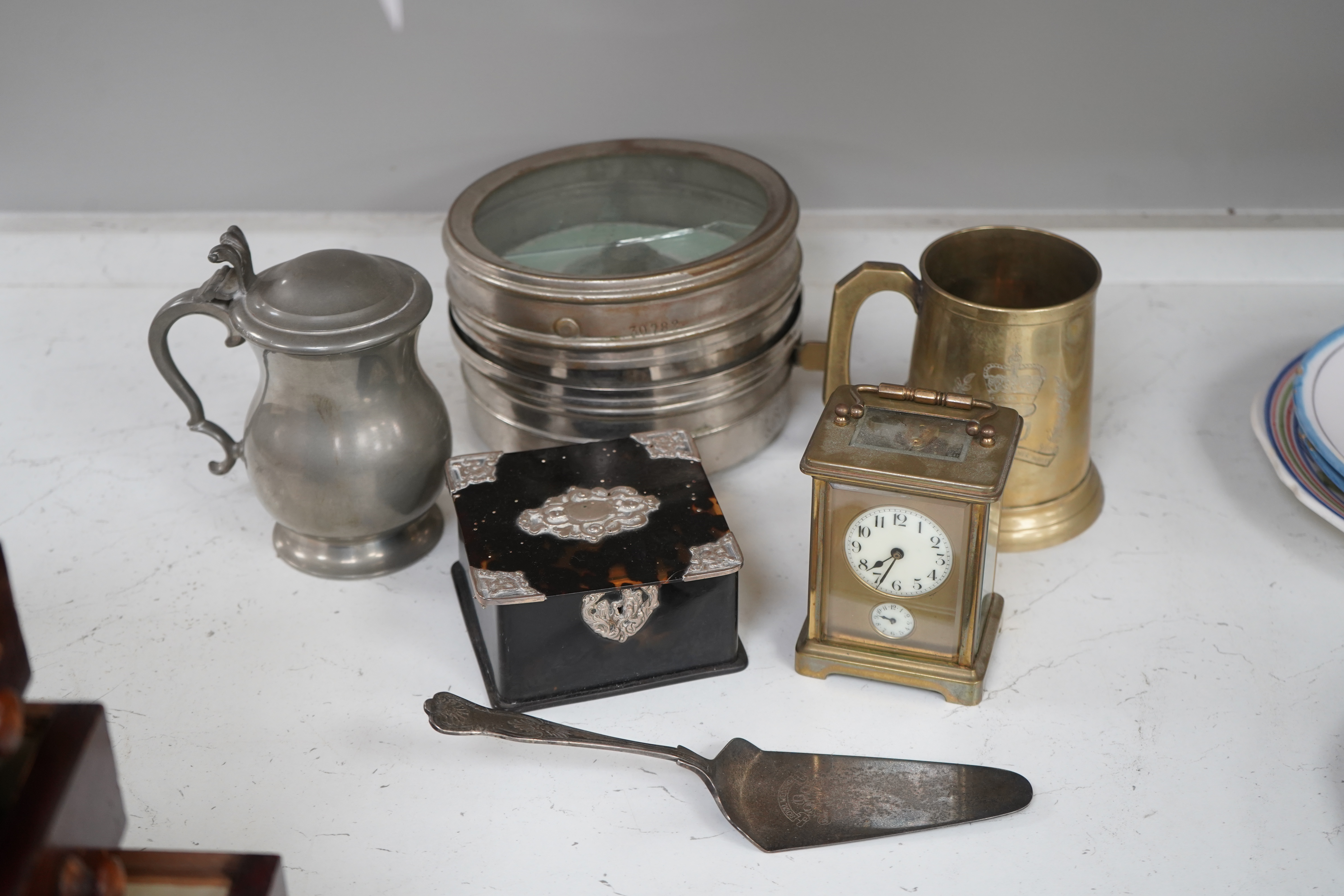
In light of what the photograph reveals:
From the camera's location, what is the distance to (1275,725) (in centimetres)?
90

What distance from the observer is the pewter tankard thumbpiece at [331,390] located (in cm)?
93

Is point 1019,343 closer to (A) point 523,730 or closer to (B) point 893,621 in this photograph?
(B) point 893,621

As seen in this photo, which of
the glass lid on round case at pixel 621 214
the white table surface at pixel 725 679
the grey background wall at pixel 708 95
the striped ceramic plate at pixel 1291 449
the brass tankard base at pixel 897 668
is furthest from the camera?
the grey background wall at pixel 708 95

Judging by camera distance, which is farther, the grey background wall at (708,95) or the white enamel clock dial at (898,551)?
the grey background wall at (708,95)

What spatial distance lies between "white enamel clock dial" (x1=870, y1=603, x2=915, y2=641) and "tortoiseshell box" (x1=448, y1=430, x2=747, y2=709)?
108mm

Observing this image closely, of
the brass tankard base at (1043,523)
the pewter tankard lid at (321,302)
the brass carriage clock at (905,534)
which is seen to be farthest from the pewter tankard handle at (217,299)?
the brass tankard base at (1043,523)

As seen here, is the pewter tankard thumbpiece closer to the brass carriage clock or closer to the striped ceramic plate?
the brass carriage clock

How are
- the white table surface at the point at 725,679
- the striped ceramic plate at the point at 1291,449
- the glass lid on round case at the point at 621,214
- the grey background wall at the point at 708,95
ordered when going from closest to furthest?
the white table surface at the point at 725,679 → the striped ceramic plate at the point at 1291,449 → the glass lid on round case at the point at 621,214 → the grey background wall at the point at 708,95

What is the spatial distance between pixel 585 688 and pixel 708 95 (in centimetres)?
77

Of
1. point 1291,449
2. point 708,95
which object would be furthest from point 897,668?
point 708,95

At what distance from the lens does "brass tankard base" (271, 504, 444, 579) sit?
3.48 ft

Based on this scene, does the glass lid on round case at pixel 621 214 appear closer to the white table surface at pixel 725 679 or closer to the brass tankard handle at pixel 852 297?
the brass tankard handle at pixel 852 297

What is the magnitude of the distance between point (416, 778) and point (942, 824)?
1.23 ft

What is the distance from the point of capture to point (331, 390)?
958 millimetres
